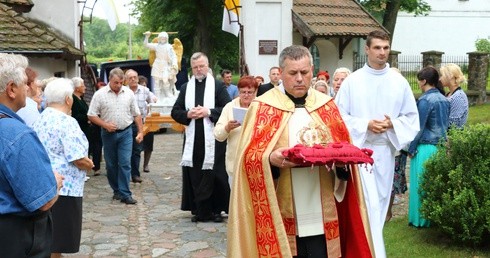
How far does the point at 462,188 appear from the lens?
24.8 ft

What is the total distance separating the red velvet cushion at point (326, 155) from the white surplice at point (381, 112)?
1.93 metres

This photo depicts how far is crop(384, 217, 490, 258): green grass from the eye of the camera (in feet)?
25.1

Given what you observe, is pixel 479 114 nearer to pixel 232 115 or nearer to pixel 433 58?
pixel 433 58

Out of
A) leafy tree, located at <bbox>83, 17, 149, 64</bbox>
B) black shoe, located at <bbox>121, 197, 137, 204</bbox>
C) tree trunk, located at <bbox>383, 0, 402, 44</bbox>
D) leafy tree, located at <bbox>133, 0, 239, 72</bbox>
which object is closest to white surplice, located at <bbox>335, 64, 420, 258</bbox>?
black shoe, located at <bbox>121, 197, 137, 204</bbox>

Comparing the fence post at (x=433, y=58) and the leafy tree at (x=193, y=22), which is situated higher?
the leafy tree at (x=193, y=22)

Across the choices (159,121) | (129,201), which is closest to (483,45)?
(159,121)

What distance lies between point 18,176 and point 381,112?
377 centimetres

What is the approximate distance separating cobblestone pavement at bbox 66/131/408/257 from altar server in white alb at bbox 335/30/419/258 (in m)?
1.96

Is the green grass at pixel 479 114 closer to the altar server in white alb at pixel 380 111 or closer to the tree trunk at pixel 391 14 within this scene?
the tree trunk at pixel 391 14

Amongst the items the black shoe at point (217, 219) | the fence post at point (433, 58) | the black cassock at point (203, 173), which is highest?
the fence post at point (433, 58)

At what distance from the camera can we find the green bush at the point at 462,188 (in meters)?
7.42

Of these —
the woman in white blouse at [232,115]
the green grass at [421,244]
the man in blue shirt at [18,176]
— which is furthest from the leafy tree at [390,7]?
the man in blue shirt at [18,176]

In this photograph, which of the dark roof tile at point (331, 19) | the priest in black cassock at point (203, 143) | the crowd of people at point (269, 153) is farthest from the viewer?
the dark roof tile at point (331, 19)

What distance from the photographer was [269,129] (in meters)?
5.44
